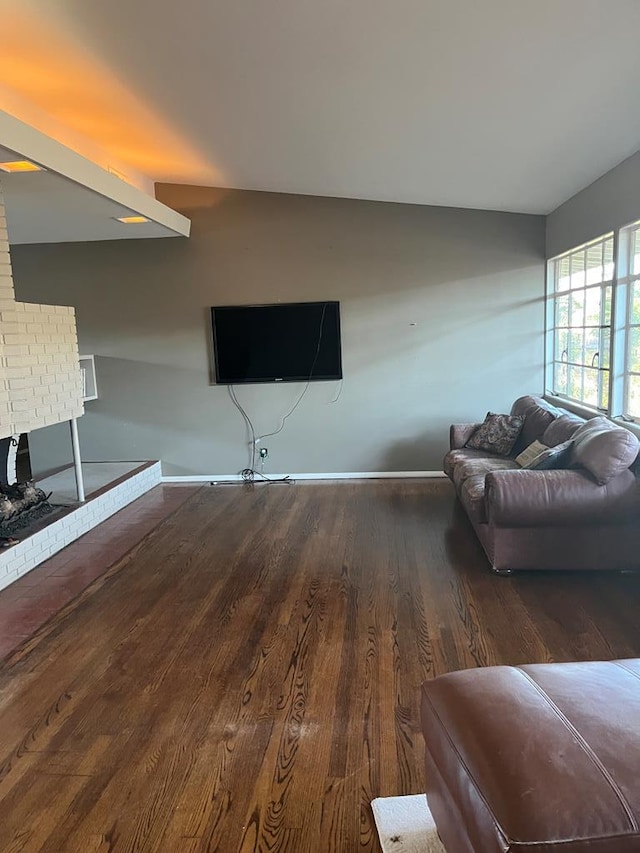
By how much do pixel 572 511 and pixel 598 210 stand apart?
7.52 ft

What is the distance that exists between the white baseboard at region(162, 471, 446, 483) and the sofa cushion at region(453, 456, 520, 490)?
124 centimetres

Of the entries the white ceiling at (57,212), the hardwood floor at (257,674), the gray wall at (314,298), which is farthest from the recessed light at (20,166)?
the gray wall at (314,298)

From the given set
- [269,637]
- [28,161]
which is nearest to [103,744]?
[269,637]

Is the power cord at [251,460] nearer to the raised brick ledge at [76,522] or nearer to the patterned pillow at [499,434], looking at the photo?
the raised brick ledge at [76,522]

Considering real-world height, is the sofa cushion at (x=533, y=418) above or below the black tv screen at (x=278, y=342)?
below

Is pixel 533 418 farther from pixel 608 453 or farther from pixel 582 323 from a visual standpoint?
pixel 608 453

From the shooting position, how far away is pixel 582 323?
4.96m

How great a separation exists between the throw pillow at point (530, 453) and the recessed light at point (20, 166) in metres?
3.56

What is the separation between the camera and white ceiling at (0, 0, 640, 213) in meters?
2.47

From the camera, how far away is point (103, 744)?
7.29 ft

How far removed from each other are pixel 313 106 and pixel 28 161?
160cm

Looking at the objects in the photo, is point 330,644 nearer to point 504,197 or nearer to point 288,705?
point 288,705

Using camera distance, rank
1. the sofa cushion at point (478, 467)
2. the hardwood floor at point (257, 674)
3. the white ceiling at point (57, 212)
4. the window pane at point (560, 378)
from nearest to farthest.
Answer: the hardwood floor at point (257, 674) → the white ceiling at point (57, 212) → the sofa cushion at point (478, 467) → the window pane at point (560, 378)

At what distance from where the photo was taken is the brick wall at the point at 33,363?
3699 mm
